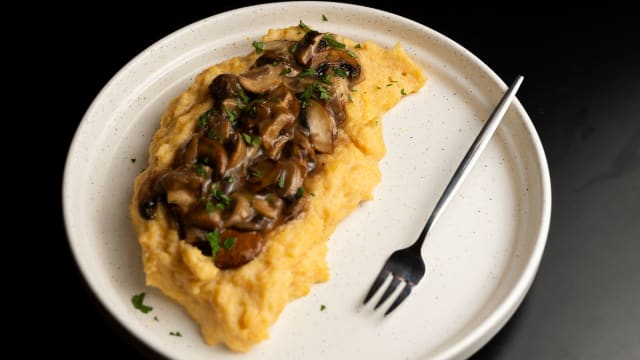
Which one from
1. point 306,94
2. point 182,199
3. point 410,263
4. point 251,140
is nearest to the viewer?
point 182,199

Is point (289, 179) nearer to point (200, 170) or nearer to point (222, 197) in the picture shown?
point (222, 197)

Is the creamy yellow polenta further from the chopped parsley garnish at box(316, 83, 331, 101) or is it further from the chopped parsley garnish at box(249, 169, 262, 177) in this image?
the chopped parsley garnish at box(249, 169, 262, 177)

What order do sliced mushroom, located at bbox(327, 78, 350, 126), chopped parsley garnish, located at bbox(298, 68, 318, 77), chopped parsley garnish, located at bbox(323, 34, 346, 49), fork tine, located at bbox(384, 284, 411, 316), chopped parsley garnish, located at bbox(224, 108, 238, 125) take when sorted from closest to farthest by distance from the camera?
fork tine, located at bbox(384, 284, 411, 316), chopped parsley garnish, located at bbox(224, 108, 238, 125), sliced mushroom, located at bbox(327, 78, 350, 126), chopped parsley garnish, located at bbox(298, 68, 318, 77), chopped parsley garnish, located at bbox(323, 34, 346, 49)

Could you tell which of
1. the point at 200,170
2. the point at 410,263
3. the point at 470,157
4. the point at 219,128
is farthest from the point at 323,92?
the point at 410,263

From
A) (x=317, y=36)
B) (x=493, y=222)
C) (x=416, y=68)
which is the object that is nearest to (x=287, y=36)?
(x=317, y=36)

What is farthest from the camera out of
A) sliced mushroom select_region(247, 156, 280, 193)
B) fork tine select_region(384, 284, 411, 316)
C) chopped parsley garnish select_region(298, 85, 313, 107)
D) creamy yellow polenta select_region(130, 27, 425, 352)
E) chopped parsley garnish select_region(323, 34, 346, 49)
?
chopped parsley garnish select_region(323, 34, 346, 49)

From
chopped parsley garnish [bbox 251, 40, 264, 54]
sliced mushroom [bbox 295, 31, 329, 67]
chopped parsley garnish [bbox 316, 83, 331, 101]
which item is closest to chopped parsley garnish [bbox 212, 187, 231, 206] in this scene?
chopped parsley garnish [bbox 316, 83, 331, 101]

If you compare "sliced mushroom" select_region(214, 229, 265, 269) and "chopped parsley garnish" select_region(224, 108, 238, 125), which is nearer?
"sliced mushroom" select_region(214, 229, 265, 269)
